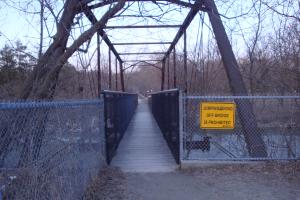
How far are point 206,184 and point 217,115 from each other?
201 centimetres

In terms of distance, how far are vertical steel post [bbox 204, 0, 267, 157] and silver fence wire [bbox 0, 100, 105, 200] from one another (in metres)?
4.34

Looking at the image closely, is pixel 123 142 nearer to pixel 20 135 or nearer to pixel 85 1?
pixel 85 1

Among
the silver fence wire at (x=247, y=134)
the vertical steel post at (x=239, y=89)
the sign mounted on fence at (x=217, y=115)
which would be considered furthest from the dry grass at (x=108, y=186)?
the vertical steel post at (x=239, y=89)

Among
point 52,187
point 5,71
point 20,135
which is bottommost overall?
point 52,187

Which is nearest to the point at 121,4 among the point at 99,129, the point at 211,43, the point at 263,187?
the point at 99,129

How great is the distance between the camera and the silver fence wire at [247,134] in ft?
32.4

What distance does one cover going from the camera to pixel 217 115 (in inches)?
382

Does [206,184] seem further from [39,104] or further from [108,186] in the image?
[39,104]

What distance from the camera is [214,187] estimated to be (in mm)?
7945

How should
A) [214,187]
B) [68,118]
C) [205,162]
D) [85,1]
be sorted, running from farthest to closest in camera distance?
1. [205,162]
2. [85,1]
3. [214,187]
4. [68,118]

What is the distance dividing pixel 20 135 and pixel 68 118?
6.27 ft

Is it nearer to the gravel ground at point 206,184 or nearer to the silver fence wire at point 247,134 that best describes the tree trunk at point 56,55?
the gravel ground at point 206,184

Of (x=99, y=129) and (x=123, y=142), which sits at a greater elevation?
(x=99, y=129)

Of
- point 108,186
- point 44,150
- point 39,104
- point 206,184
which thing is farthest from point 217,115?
point 39,104
